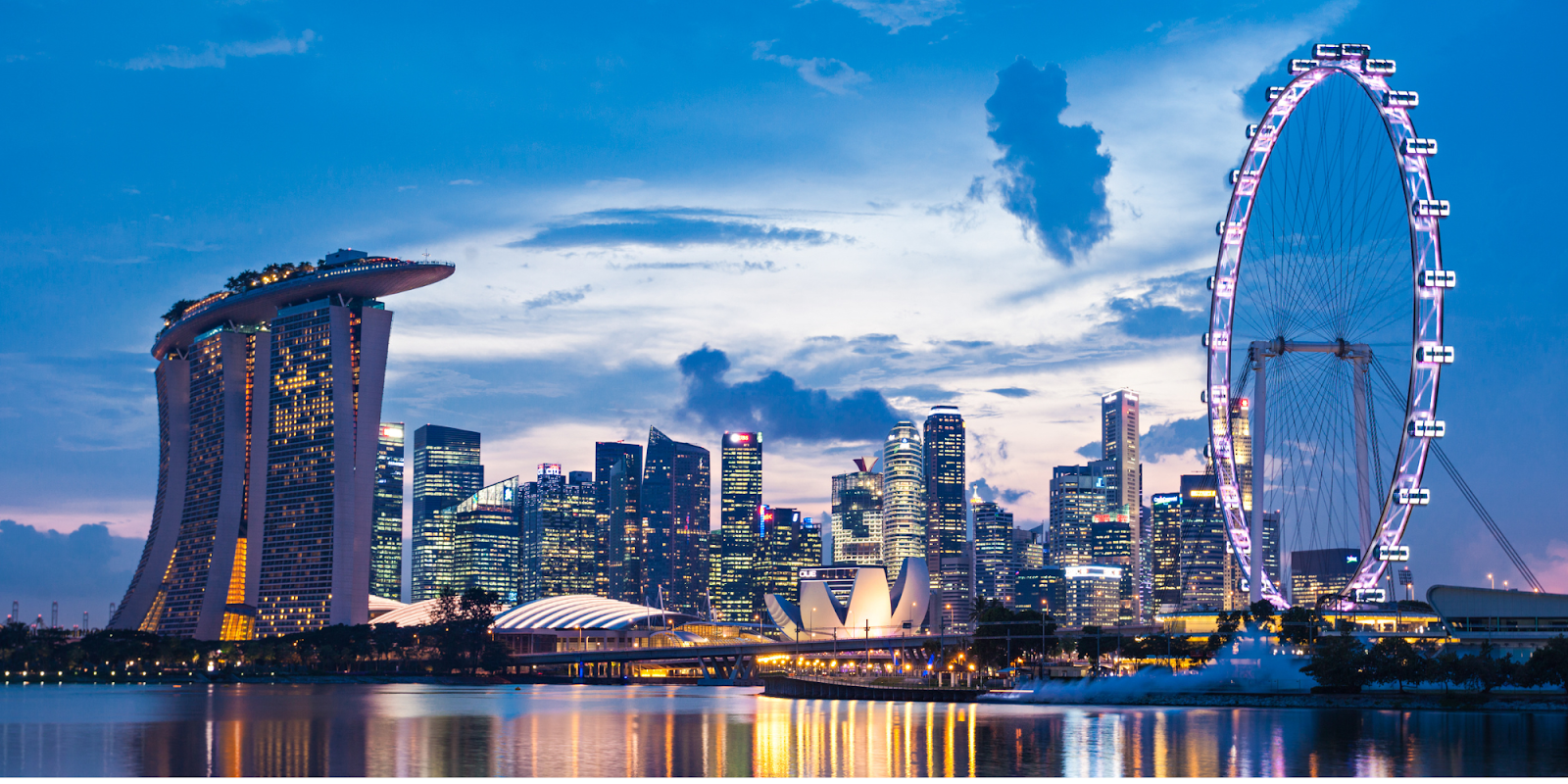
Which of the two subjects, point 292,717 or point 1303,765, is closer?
point 1303,765

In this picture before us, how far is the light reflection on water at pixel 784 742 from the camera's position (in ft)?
202

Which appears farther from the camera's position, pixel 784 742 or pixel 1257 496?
pixel 1257 496

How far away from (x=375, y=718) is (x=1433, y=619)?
10123 centimetres

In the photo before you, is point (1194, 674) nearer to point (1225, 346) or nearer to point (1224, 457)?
point (1224, 457)

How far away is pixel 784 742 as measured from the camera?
7931 cm

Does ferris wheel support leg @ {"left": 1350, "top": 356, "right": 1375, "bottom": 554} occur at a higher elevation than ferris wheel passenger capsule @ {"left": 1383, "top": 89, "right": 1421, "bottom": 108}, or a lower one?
lower

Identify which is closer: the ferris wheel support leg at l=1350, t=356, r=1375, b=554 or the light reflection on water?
the light reflection on water

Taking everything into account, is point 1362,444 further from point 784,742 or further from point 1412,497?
point 784,742

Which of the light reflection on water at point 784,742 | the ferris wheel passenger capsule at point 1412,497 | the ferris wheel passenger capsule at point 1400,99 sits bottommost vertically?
the light reflection on water at point 784,742

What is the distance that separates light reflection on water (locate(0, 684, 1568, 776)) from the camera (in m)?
61.7

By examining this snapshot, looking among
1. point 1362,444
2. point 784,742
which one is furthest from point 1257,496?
point 784,742

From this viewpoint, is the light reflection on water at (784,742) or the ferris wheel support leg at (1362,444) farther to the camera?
the ferris wheel support leg at (1362,444)

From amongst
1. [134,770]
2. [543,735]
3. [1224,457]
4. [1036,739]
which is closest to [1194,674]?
[1224,457]

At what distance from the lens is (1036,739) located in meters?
78.0
